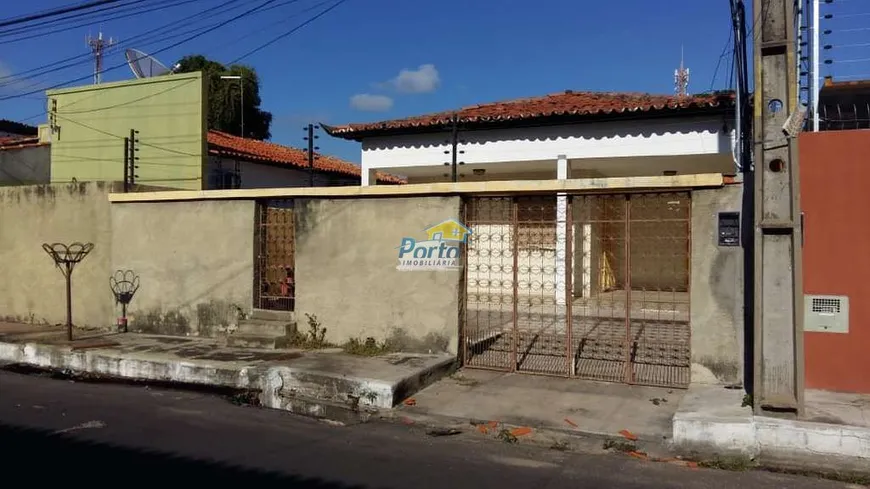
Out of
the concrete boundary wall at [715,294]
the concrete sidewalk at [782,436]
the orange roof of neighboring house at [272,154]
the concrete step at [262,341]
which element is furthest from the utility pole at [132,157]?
the concrete sidewalk at [782,436]

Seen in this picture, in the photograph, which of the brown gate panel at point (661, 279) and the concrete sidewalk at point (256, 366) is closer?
the concrete sidewalk at point (256, 366)

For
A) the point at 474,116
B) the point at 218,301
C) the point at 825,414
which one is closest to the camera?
the point at 825,414

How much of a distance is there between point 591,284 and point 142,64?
10772mm

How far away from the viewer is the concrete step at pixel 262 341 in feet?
28.9

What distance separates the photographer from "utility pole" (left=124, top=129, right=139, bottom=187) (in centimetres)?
1100

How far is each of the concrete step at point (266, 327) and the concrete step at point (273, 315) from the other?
0.07 m

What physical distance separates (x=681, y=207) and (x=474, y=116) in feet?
21.7

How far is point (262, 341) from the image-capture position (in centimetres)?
887

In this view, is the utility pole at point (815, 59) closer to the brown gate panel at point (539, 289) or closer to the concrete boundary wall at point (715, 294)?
the concrete boundary wall at point (715, 294)

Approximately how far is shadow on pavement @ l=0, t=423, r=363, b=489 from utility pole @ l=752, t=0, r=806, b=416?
359 centimetres

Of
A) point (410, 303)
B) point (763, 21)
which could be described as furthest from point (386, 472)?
point (763, 21)

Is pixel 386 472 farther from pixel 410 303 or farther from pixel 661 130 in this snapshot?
pixel 661 130

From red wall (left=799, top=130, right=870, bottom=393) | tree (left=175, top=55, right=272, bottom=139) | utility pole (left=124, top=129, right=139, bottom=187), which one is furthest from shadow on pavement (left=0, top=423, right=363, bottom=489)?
tree (left=175, top=55, right=272, bottom=139)

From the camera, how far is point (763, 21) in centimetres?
542
